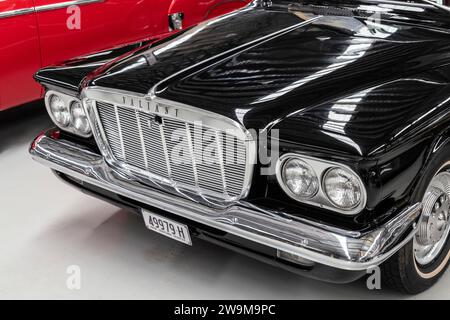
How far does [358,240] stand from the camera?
1.98 m

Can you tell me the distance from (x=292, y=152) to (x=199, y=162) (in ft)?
1.46

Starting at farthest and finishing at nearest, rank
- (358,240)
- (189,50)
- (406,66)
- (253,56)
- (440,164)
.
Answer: (189,50) < (253,56) < (406,66) < (440,164) < (358,240)

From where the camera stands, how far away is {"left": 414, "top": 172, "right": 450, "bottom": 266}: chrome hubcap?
2.38 meters

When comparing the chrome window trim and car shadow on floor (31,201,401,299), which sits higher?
the chrome window trim

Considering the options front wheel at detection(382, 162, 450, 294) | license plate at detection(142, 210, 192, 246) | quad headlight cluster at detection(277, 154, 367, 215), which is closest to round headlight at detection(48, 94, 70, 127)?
license plate at detection(142, 210, 192, 246)

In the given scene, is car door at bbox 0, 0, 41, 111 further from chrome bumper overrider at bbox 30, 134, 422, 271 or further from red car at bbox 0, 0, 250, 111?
chrome bumper overrider at bbox 30, 134, 422, 271

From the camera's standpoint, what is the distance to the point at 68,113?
2.88 metres

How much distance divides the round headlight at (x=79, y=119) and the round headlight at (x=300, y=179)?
43.6 inches

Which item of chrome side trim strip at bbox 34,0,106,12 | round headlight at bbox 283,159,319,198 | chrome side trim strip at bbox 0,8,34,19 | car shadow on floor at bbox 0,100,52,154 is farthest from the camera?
car shadow on floor at bbox 0,100,52,154

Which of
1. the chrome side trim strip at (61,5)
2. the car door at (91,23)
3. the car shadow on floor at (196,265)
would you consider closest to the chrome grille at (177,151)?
the car shadow on floor at (196,265)

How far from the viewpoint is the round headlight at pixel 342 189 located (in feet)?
6.68
